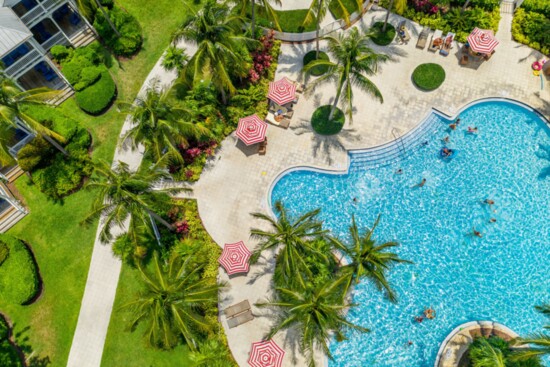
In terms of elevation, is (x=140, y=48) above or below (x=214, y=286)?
above

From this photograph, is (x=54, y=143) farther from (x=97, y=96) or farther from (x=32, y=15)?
(x=32, y=15)

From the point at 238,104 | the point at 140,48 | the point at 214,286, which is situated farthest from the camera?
the point at 140,48

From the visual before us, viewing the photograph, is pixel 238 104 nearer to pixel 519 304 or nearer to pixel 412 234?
pixel 412 234

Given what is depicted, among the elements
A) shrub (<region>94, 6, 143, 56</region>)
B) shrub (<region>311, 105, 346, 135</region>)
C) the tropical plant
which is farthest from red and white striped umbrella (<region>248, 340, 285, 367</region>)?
shrub (<region>94, 6, 143, 56</region>)

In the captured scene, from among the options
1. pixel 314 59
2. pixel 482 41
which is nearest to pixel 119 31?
pixel 314 59

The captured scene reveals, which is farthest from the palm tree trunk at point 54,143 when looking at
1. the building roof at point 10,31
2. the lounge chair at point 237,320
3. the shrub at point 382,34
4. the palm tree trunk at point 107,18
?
the shrub at point 382,34

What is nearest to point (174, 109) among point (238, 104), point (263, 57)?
point (238, 104)
